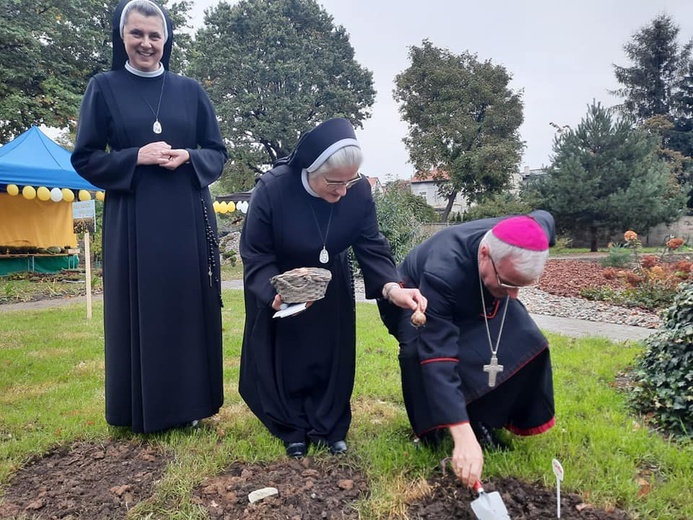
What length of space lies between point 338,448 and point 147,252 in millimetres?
1418

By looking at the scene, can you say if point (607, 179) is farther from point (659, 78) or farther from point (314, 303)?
point (659, 78)

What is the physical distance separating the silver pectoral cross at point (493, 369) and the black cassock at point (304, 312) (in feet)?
2.16

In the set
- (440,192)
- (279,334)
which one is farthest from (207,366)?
(440,192)

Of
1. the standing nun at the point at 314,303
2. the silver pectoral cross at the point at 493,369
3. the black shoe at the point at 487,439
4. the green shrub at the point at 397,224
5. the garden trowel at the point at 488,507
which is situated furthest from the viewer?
the green shrub at the point at 397,224

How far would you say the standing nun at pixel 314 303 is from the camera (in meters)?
2.54

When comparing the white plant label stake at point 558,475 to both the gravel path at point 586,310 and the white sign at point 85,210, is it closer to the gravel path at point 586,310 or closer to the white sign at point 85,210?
the gravel path at point 586,310

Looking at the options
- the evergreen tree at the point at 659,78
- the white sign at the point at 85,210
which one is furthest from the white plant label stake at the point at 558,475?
the evergreen tree at the point at 659,78

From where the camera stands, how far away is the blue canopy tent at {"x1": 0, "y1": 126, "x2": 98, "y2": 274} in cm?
985

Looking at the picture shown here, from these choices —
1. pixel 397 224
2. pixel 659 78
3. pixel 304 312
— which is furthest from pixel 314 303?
pixel 659 78

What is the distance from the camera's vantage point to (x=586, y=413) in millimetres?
3199

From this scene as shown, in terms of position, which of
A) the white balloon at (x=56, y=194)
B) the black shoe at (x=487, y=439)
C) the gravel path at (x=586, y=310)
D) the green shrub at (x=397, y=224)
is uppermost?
the white balloon at (x=56, y=194)

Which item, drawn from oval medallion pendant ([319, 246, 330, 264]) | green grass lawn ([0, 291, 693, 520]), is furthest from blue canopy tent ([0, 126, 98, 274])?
oval medallion pendant ([319, 246, 330, 264])

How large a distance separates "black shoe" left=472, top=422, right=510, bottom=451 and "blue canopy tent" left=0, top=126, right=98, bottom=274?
9.79 metres

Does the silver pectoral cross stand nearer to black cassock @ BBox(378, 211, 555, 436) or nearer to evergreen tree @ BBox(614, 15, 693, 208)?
black cassock @ BBox(378, 211, 555, 436)
